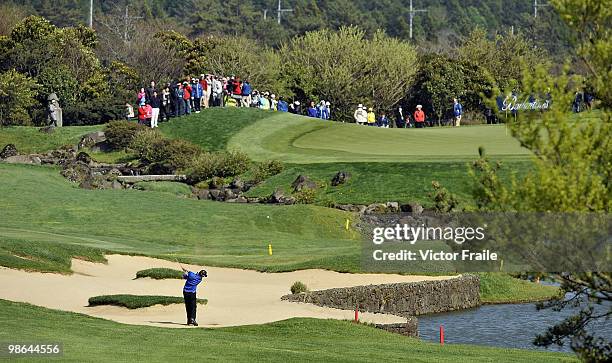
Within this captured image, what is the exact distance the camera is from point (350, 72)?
101 metres

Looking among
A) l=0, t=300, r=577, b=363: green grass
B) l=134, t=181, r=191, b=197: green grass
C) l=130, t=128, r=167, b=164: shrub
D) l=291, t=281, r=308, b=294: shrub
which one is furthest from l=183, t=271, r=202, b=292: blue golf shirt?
l=130, t=128, r=167, b=164: shrub

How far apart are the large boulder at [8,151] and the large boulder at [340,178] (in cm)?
1938

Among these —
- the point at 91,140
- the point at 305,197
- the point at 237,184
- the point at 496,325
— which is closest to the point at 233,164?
the point at 237,184

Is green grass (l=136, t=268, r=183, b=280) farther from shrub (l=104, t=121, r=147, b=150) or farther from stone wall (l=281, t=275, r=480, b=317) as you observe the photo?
shrub (l=104, t=121, r=147, b=150)

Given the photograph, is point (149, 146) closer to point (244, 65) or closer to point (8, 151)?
point (8, 151)

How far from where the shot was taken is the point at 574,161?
15742 millimetres

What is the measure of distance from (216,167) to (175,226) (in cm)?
1404

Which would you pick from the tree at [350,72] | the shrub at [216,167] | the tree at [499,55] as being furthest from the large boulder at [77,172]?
the tree at [499,55]

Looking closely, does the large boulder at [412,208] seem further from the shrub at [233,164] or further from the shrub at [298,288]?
the shrub at [298,288]

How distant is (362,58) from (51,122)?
30202 millimetres

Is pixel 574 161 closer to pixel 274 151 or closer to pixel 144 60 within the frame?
pixel 274 151

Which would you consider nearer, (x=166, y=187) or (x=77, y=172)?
(x=166, y=187)

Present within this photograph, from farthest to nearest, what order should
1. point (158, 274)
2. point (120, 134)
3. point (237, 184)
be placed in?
point (120, 134) → point (237, 184) → point (158, 274)

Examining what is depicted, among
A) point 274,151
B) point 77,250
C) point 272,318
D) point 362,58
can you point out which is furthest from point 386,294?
point 362,58
